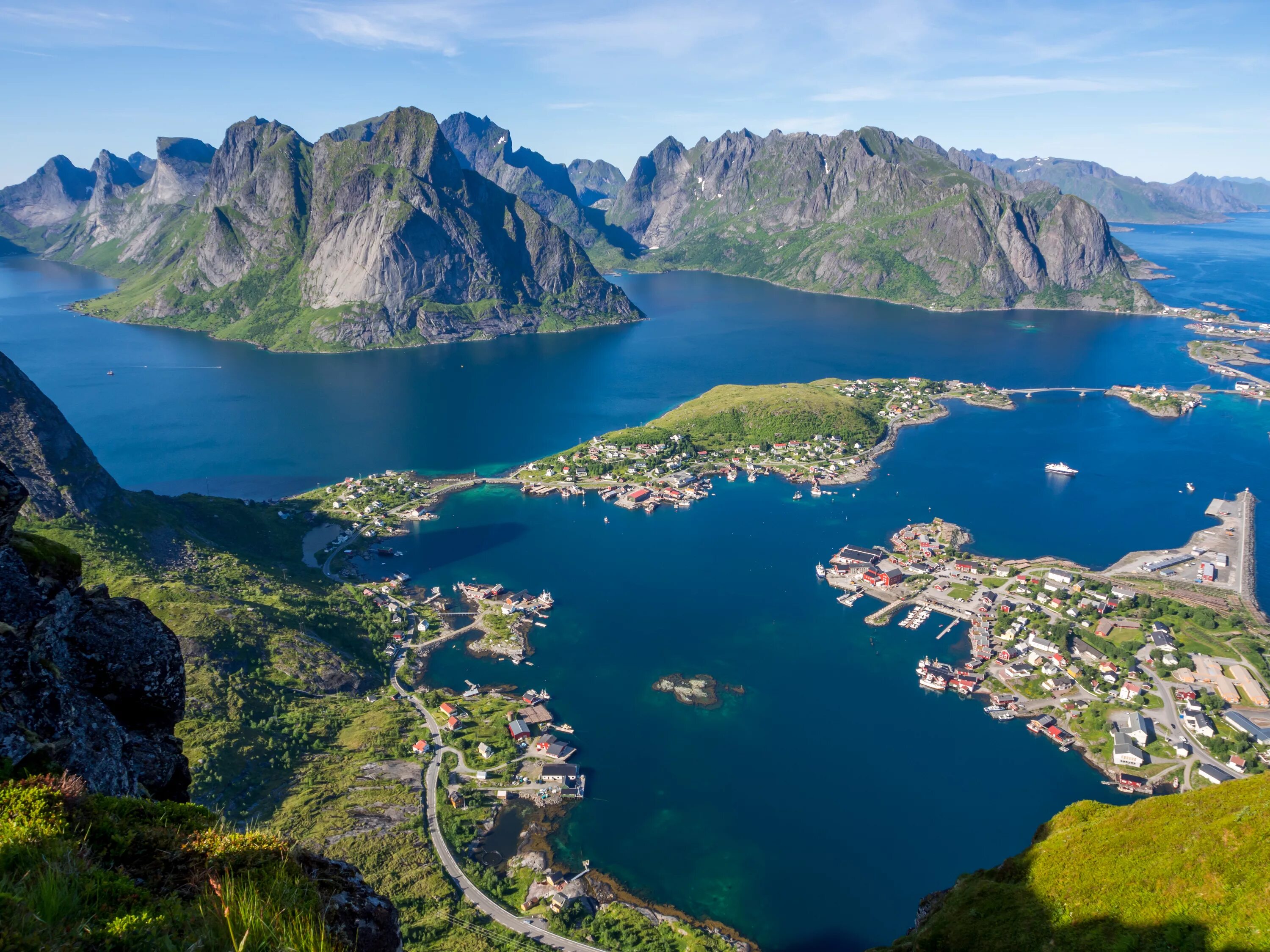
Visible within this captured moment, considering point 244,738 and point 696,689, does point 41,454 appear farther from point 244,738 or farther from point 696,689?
point 696,689

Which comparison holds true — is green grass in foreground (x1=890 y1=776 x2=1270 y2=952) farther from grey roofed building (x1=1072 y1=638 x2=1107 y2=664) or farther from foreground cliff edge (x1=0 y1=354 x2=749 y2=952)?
grey roofed building (x1=1072 y1=638 x2=1107 y2=664)

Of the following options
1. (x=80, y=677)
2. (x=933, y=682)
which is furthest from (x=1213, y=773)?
(x=80, y=677)

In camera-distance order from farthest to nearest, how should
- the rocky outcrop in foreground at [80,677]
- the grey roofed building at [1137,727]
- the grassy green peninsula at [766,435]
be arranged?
1. the grassy green peninsula at [766,435]
2. the grey roofed building at [1137,727]
3. the rocky outcrop in foreground at [80,677]

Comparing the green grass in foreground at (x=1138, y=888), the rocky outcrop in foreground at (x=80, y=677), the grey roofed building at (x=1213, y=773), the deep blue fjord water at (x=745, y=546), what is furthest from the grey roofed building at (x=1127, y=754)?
the rocky outcrop in foreground at (x=80, y=677)

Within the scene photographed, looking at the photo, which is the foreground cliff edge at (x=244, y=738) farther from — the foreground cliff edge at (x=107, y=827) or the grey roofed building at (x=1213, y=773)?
the grey roofed building at (x=1213, y=773)

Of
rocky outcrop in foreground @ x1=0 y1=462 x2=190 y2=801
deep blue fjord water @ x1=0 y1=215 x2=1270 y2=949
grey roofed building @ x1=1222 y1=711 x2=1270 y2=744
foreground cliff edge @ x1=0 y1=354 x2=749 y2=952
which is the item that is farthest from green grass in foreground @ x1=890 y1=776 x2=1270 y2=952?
grey roofed building @ x1=1222 y1=711 x2=1270 y2=744

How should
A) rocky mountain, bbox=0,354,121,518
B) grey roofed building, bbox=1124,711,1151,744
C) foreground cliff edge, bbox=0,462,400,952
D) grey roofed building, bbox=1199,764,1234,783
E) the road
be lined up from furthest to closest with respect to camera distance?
1. rocky mountain, bbox=0,354,121,518
2. grey roofed building, bbox=1124,711,1151,744
3. grey roofed building, bbox=1199,764,1234,783
4. the road
5. foreground cliff edge, bbox=0,462,400,952
